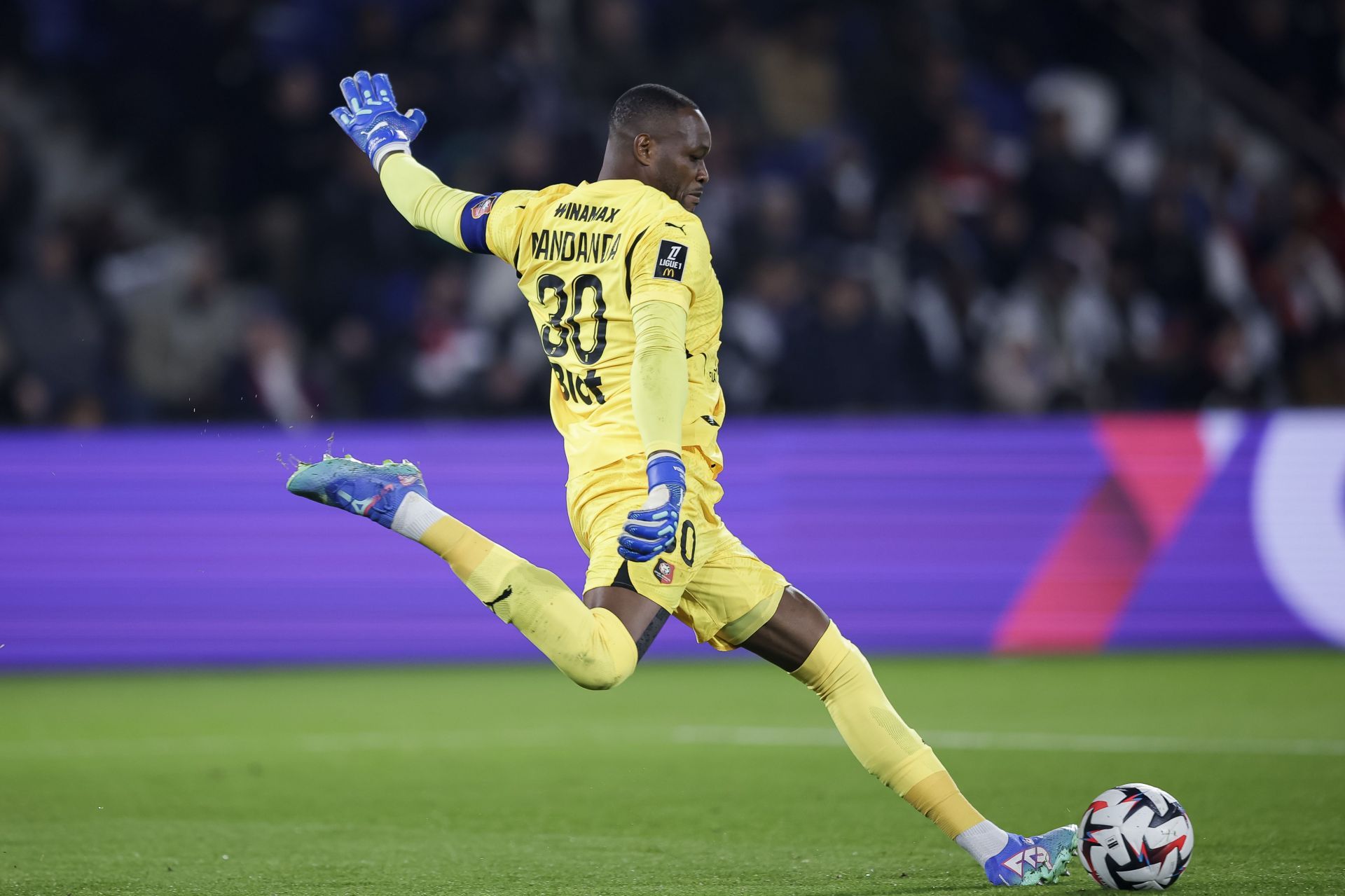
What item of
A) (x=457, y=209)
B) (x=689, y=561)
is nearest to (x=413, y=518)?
(x=689, y=561)

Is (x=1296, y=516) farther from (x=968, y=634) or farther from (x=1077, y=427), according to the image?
(x=968, y=634)

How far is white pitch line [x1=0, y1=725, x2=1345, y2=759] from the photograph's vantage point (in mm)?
7812

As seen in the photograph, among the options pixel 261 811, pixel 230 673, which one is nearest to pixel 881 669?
pixel 230 673

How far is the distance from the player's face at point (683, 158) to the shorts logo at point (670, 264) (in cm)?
31

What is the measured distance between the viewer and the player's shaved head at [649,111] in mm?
4852

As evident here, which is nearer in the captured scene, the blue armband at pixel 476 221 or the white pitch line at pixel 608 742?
the blue armband at pixel 476 221

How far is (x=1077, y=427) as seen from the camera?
11648 mm

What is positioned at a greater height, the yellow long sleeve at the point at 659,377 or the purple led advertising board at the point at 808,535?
the purple led advertising board at the point at 808,535

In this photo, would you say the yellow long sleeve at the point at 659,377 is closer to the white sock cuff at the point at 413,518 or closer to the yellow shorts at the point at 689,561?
the yellow shorts at the point at 689,561

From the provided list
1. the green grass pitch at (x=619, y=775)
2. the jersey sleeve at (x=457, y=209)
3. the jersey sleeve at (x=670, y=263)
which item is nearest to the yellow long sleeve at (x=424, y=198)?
the jersey sleeve at (x=457, y=209)

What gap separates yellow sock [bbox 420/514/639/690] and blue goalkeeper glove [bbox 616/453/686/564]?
21 centimetres

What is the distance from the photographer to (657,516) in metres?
4.37

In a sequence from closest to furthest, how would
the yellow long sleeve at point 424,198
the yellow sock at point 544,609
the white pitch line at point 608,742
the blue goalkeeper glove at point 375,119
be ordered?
the yellow sock at point 544,609 → the yellow long sleeve at point 424,198 → the blue goalkeeper glove at point 375,119 → the white pitch line at point 608,742

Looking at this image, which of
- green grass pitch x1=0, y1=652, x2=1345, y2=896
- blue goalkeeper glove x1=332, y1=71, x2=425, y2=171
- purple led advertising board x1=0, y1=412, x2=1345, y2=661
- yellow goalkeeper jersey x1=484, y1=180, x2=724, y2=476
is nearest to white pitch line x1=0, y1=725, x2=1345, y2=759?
green grass pitch x1=0, y1=652, x2=1345, y2=896
